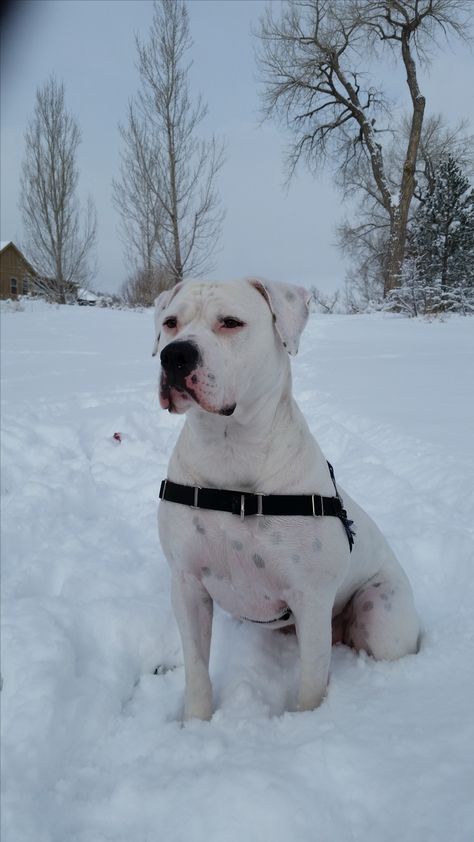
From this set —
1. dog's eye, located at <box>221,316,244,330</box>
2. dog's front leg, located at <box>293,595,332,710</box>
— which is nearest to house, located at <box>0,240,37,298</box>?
dog's eye, located at <box>221,316,244,330</box>

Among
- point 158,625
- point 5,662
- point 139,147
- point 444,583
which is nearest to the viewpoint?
point 5,662

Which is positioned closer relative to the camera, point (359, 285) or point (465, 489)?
point (465, 489)

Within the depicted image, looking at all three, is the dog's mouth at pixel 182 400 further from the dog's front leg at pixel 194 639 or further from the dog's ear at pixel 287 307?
the dog's front leg at pixel 194 639

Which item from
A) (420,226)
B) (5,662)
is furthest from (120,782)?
(420,226)

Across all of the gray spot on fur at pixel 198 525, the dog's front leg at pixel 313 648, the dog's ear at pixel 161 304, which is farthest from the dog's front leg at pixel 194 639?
the dog's ear at pixel 161 304

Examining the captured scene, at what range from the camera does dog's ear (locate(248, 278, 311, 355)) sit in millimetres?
1599

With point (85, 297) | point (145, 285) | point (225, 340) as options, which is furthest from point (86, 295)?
point (225, 340)

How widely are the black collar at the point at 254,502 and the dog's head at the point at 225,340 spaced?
0.27m

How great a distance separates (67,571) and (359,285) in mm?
25975

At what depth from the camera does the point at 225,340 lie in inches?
58.1

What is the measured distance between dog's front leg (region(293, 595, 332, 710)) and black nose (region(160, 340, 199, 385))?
2.59 feet

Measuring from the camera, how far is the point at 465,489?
109 inches

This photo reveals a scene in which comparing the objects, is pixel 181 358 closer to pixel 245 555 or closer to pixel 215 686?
pixel 245 555

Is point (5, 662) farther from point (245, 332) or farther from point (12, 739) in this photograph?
point (245, 332)
